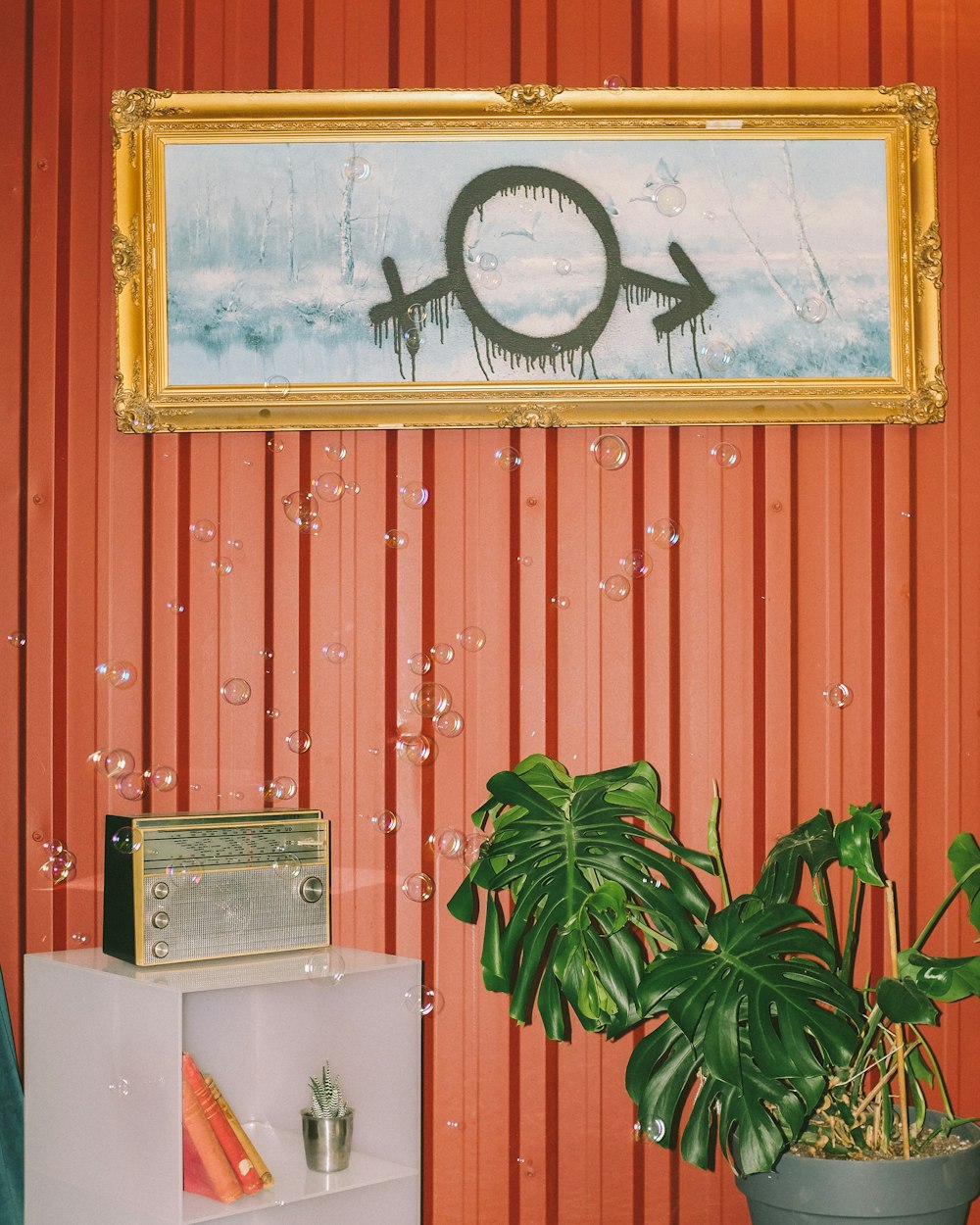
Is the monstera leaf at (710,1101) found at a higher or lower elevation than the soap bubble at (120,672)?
lower

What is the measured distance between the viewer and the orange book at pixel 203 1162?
1818mm

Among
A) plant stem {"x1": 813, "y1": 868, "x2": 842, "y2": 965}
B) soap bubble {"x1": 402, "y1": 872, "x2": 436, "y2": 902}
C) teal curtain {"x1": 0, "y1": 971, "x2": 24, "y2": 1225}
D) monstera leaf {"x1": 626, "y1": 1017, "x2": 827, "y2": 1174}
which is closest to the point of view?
monstera leaf {"x1": 626, "y1": 1017, "x2": 827, "y2": 1174}

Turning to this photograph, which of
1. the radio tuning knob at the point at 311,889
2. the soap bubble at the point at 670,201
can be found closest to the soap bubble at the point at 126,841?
the radio tuning knob at the point at 311,889

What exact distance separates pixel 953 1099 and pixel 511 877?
3.40ft

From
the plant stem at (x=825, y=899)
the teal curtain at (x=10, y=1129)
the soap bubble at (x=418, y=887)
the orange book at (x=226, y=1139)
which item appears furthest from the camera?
the soap bubble at (x=418, y=887)

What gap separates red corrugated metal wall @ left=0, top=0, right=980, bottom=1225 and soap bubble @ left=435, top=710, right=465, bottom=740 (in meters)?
0.03

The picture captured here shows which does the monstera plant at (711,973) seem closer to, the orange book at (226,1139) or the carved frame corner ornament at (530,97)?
the orange book at (226,1139)

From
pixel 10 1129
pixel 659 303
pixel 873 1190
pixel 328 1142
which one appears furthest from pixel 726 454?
pixel 10 1129

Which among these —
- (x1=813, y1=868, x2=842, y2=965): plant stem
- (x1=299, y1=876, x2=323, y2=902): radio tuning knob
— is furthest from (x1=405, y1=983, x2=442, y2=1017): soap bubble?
(x1=813, y1=868, x2=842, y2=965): plant stem

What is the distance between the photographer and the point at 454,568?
2.31m

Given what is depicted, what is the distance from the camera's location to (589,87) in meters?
2.30

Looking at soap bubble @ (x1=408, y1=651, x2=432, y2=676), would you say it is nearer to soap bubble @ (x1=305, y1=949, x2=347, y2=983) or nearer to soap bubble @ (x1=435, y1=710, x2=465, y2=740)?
soap bubble @ (x1=435, y1=710, x2=465, y2=740)

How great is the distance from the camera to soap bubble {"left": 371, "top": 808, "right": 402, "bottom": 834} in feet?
7.43

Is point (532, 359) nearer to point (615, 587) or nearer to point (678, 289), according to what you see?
point (678, 289)
